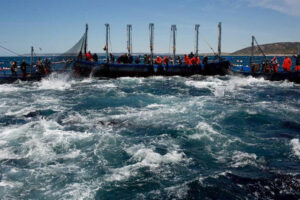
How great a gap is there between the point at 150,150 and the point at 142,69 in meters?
25.0

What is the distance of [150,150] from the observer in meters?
9.44

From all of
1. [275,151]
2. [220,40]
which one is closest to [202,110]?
[275,151]

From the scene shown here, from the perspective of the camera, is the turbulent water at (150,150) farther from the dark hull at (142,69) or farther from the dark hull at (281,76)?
the dark hull at (142,69)

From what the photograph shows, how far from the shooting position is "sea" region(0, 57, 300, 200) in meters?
6.88

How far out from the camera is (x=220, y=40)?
Answer: 35.6 metres

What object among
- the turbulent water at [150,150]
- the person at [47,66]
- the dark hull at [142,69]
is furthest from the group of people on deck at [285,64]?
the person at [47,66]

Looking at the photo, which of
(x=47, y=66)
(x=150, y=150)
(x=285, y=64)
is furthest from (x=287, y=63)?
(x=47, y=66)

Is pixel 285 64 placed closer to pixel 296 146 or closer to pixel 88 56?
pixel 296 146

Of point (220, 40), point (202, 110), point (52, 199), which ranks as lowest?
point (52, 199)

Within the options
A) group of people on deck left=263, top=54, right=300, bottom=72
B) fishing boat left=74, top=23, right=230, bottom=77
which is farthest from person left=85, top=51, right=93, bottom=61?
group of people on deck left=263, top=54, right=300, bottom=72

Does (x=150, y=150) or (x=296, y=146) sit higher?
(x=296, y=146)

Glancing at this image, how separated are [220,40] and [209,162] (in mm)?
30166

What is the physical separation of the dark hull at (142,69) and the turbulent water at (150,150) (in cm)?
1473

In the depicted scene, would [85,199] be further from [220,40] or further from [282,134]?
[220,40]
